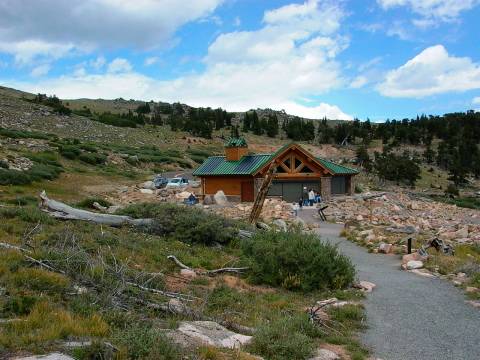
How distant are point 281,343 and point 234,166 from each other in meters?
29.0

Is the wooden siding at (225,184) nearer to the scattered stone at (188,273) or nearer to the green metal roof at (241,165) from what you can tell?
the green metal roof at (241,165)

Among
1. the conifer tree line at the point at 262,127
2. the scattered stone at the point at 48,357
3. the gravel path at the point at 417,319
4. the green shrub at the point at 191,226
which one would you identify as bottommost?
the gravel path at the point at 417,319

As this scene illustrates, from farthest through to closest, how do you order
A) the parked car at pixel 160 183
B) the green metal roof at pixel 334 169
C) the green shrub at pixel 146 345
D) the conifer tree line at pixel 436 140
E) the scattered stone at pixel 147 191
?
1. the conifer tree line at pixel 436 140
2. the parked car at pixel 160 183
3. the green metal roof at pixel 334 169
4. the scattered stone at pixel 147 191
5. the green shrub at pixel 146 345

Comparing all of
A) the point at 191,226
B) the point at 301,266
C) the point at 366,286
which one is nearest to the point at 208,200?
the point at 191,226

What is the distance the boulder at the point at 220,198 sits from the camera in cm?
3322

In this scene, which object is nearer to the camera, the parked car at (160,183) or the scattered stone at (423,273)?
the scattered stone at (423,273)

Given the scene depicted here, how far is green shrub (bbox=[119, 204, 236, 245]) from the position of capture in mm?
14047

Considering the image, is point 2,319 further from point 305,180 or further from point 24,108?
point 24,108

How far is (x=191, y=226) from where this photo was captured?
1432 centimetres

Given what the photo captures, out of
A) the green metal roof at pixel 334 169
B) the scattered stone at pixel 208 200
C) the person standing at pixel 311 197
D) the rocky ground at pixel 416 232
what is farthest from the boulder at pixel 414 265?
the green metal roof at pixel 334 169

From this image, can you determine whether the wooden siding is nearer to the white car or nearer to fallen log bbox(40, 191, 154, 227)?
the white car

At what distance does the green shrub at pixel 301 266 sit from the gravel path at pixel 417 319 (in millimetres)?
938

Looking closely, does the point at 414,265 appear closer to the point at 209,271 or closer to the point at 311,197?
the point at 209,271

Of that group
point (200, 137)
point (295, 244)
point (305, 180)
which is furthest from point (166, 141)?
point (295, 244)
